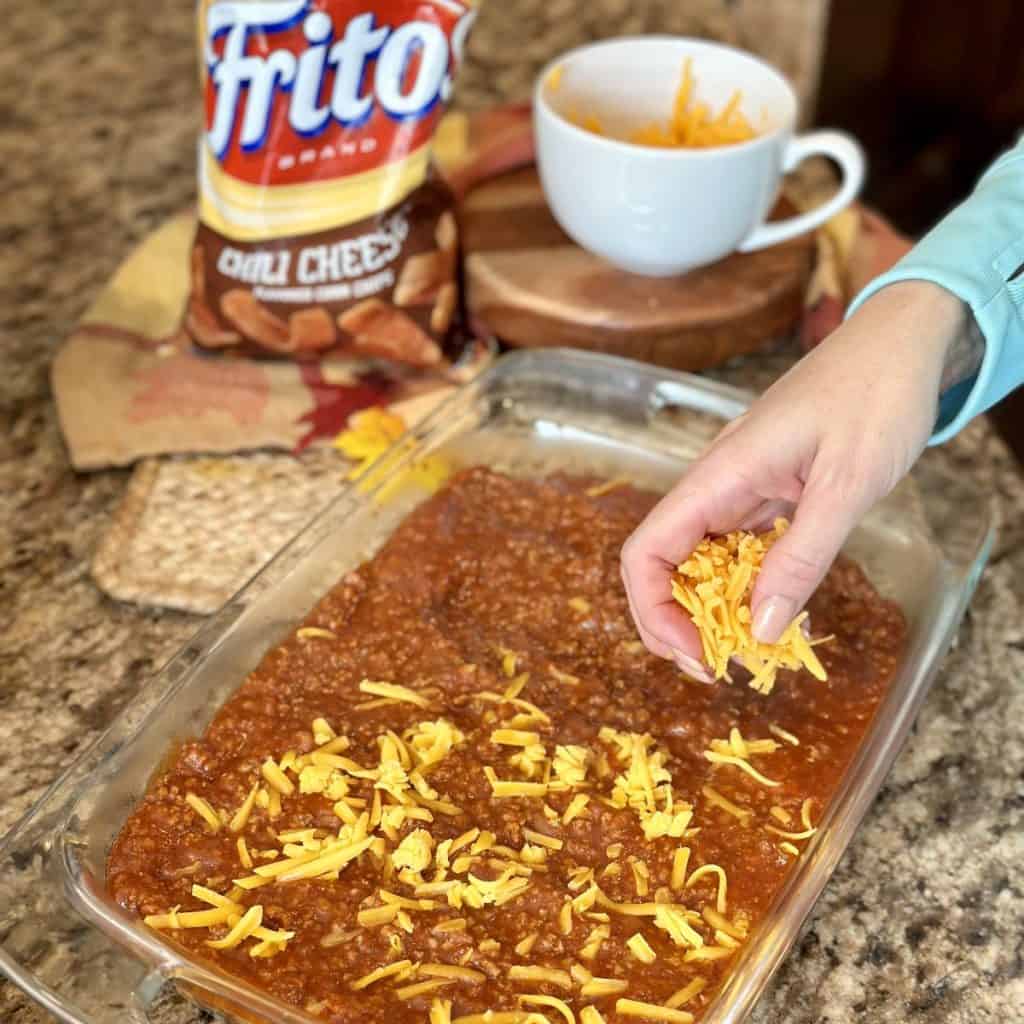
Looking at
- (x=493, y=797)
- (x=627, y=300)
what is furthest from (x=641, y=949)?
(x=627, y=300)

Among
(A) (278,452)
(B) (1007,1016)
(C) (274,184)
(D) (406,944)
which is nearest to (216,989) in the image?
(D) (406,944)

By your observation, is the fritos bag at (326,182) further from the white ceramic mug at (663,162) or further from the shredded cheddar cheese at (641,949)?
the shredded cheddar cheese at (641,949)

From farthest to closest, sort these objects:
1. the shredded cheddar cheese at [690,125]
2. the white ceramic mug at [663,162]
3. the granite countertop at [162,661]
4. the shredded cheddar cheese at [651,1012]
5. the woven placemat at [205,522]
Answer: the shredded cheddar cheese at [690,125] < the white ceramic mug at [663,162] < the woven placemat at [205,522] < the granite countertop at [162,661] < the shredded cheddar cheese at [651,1012]

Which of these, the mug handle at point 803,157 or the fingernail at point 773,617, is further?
the mug handle at point 803,157

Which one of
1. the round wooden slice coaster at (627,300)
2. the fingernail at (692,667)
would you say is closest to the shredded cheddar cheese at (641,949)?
the fingernail at (692,667)

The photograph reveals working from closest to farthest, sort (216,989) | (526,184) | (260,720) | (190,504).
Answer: (216,989) → (260,720) → (190,504) → (526,184)

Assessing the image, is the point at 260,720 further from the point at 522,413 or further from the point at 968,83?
the point at 968,83

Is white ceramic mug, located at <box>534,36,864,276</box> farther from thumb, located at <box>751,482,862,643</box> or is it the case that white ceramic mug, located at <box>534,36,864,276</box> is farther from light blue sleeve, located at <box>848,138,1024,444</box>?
thumb, located at <box>751,482,862,643</box>

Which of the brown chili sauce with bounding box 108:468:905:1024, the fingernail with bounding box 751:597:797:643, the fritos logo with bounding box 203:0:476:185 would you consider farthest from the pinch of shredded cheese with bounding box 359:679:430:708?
the fritos logo with bounding box 203:0:476:185
